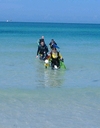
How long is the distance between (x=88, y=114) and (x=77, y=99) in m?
1.34

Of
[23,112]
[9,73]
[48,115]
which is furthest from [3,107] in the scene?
[9,73]

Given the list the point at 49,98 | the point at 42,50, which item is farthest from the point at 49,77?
the point at 42,50

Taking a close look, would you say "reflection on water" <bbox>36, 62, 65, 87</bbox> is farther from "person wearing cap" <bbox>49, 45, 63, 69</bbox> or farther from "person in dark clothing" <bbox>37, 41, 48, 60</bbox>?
"person in dark clothing" <bbox>37, 41, 48, 60</bbox>

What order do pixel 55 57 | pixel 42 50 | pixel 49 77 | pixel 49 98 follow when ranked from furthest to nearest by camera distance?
Answer: pixel 42 50 < pixel 55 57 < pixel 49 77 < pixel 49 98

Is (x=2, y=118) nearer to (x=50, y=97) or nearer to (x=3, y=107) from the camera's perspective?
(x=3, y=107)

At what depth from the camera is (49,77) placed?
1254 cm

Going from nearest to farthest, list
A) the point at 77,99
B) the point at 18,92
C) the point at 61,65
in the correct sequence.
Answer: the point at 77,99
the point at 18,92
the point at 61,65

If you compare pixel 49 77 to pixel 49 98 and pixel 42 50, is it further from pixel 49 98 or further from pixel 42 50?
pixel 42 50

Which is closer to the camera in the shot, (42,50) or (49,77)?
(49,77)

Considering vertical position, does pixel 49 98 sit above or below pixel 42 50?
below

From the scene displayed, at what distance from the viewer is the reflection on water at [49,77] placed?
11.4 metres

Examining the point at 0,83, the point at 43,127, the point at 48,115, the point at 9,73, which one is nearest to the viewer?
the point at 43,127

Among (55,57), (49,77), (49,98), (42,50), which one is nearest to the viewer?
(49,98)

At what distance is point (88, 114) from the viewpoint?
26.1 feet
